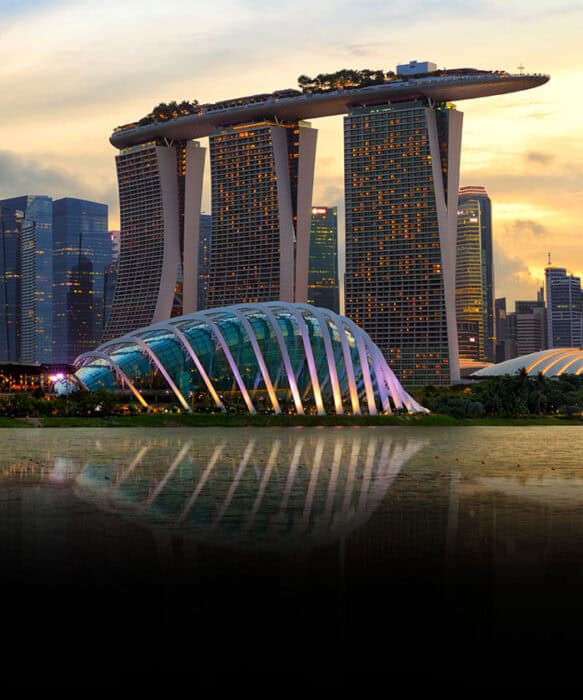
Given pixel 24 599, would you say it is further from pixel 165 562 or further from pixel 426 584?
pixel 426 584

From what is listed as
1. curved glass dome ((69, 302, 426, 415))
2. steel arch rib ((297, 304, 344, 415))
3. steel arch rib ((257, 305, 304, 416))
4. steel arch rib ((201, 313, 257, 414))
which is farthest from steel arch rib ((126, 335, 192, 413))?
steel arch rib ((297, 304, 344, 415))

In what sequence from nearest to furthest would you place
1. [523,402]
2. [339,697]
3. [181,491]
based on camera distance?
[339,697] → [181,491] → [523,402]

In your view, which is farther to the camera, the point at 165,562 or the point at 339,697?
the point at 165,562

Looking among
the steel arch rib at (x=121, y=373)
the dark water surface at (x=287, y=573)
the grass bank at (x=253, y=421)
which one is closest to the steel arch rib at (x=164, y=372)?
the steel arch rib at (x=121, y=373)

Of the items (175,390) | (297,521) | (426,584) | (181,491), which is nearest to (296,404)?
(175,390)

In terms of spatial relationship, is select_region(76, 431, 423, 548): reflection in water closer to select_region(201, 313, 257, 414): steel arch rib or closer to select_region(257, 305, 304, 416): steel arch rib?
select_region(201, 313, 257, 414): steel arch rib

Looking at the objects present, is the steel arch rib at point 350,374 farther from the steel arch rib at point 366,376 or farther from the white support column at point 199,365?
the white support column at point 199,365

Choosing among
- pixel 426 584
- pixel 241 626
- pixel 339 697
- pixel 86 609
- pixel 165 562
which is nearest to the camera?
pixel 339 697
